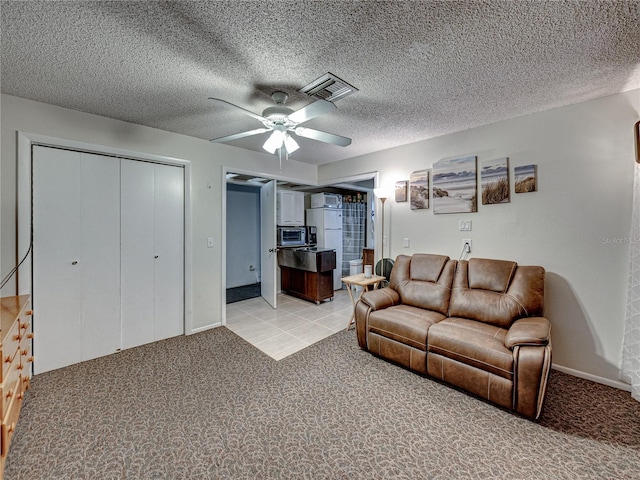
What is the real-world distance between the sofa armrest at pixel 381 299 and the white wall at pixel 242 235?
3.94 meters

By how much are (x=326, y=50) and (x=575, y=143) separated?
241 centimetres

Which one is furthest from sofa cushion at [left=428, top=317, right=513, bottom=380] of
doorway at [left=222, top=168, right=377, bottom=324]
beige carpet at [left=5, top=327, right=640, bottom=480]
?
doorway at [left=222, top=168, right=377, bottom=324]

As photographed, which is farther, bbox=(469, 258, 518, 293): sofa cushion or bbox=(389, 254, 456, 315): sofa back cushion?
bbox=(389, 254, 456, 315): sofa back cushion

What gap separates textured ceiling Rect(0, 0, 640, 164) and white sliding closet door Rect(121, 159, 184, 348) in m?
0.76

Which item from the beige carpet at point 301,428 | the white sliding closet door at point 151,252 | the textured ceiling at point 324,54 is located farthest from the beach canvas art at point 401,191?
the white sliding closet door at point 151,252

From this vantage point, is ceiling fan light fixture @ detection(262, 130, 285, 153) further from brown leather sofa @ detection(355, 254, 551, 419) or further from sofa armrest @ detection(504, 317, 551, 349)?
sofa armrest @ detection(504, 317, 551, 349)

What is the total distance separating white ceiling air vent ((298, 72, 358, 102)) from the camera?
6.50 feet

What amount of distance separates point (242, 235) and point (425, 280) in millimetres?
4404

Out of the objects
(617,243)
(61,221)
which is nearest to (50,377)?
(61,221)

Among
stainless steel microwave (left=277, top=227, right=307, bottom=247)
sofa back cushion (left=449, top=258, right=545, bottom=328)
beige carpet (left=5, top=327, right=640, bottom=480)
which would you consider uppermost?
stainless steel microwave (left=277, top=227, right=307, bottom=247)

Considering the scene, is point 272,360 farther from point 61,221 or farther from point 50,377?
point 61,221

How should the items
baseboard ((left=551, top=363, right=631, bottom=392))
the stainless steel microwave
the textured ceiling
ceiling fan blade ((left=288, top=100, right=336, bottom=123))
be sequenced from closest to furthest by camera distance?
the textured ceiling → ceiling fan blade ((left=288, top=100, right=336, bottom=123)) → baseboard ((left=551, top=363, right=631, bottom=392)) → the stainless steel microwave

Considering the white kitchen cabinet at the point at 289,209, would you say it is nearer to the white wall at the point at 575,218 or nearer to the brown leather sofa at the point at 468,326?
the brown leather sofa at the point at 468,326

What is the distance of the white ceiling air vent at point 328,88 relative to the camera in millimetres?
1983
